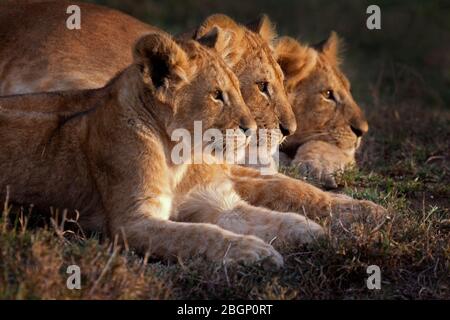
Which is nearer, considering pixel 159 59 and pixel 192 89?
pixel 159 59

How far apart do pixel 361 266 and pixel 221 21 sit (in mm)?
1981

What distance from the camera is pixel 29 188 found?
16.2 feet

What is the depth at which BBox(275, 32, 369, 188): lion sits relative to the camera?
6.82 meters

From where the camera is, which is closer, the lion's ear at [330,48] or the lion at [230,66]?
the lion at [230,66]

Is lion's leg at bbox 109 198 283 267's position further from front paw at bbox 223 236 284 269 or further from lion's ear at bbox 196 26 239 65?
lion's ear at bbox 196 26 239 65

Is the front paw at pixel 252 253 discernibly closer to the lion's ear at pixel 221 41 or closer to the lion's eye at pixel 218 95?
the lion's eye at pixel 218 95

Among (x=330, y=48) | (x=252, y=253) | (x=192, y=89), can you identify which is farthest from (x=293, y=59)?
(x=252, y=253)

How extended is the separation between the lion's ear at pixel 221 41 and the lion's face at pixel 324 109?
121 centimetres

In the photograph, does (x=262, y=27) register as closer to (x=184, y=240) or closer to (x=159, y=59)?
(x=159, y=59)

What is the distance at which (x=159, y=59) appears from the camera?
473 cm

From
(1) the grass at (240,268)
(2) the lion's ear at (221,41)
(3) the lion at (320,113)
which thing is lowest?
(1) the grass at (240,268)

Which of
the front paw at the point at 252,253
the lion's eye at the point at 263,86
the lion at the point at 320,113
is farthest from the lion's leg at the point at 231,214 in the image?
the lion at the point at 320,113

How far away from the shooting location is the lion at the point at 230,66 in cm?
518

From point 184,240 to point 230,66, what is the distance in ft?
5.12
